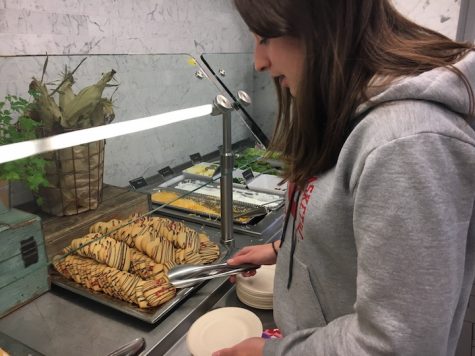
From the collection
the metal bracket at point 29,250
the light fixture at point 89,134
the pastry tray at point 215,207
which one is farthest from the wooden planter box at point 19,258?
the pastry tray at point 215,207

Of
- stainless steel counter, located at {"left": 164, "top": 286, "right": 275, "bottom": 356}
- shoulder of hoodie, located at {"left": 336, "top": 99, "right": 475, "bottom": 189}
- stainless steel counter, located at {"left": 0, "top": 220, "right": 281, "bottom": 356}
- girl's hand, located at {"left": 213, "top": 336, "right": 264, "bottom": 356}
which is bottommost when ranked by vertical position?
stainless steel counter, located at {"left": 164, "top": 286, "right": 275, "bottom": 356}

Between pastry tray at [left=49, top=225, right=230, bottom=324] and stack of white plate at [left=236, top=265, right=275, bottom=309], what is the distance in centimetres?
12

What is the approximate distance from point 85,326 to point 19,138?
44 centimetres

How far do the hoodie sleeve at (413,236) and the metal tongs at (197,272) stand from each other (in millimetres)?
510

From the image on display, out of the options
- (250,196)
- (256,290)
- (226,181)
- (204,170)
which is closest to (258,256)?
(256,290)

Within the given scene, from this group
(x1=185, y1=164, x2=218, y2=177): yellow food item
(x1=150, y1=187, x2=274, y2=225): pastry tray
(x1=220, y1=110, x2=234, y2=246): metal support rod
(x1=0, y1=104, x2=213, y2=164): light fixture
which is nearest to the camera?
(x1=0, y1=104, x2=213, y2=164): light fixture

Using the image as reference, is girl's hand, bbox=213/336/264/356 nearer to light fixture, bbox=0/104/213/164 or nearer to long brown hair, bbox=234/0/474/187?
long brown hair, bbox=234/0/474/187

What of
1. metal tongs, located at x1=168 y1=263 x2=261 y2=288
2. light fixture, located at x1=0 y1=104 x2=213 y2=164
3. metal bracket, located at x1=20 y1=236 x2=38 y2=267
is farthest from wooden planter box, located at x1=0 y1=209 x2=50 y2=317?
metal tongs, located at x1=168 y1=263 x2=261 y2=288

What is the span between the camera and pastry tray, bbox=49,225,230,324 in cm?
86

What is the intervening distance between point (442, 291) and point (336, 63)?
295 millimetres

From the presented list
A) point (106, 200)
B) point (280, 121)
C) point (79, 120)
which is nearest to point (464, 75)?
point (280, 121)

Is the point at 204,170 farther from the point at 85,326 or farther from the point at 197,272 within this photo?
the point at 85,326

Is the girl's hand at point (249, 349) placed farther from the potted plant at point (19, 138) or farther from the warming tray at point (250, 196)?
the warming tray at point (250, 196)

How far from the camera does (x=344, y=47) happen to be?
48 centimetres
